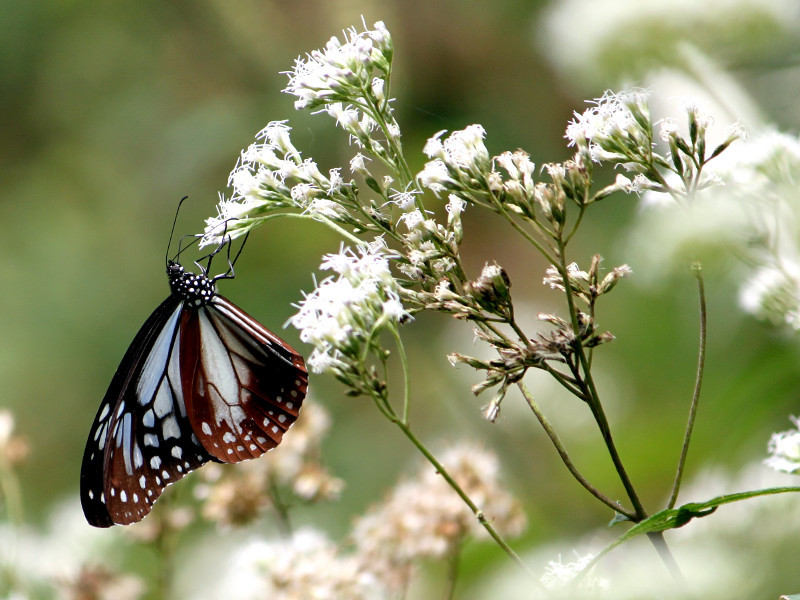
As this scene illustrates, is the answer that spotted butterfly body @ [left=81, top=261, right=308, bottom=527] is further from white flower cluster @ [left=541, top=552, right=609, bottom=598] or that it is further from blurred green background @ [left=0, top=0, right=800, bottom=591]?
white flower cluster @ [left=541, top=552, right=609, bottom=598]

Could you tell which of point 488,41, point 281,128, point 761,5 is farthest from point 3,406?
point 761,5

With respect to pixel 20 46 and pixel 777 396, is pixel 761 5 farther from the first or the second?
pixel 20 46

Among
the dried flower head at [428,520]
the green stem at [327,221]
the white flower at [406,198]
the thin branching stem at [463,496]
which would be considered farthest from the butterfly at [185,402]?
the thin branching stem at [463,496]

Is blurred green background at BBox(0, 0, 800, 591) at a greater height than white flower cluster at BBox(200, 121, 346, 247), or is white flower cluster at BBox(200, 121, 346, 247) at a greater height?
blurred green background at BBox(0, 0, 800, 591)

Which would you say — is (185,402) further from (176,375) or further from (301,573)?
(301,573)

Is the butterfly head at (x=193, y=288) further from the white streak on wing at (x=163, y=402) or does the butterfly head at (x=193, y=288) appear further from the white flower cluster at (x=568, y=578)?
Answer: the white flower cluster at (x=568, y=578)

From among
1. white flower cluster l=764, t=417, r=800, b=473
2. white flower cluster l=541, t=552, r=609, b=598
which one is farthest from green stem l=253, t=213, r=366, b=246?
white flower cluster l=764, t=417, r=800, b=473
